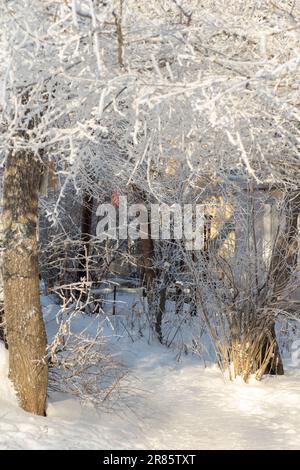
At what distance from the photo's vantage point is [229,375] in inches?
395

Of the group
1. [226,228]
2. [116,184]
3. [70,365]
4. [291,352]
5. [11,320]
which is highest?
[116,184]

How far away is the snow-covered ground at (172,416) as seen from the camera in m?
6.40

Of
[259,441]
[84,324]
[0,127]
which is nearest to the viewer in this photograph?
[0,127]

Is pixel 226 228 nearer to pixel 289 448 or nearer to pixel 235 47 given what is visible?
pixel 289 448

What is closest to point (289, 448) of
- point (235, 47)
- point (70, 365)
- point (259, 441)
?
point (259, 441)

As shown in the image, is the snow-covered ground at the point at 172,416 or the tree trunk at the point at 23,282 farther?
the tree trunk at the point at 23,282

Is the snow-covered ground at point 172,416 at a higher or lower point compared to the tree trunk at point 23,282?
lower

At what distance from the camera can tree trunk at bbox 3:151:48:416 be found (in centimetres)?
682

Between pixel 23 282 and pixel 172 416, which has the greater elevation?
pixel 23 282

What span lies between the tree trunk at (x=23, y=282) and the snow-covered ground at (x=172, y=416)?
20cm

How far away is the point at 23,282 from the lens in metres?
6.86

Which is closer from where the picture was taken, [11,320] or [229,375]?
[11,320]

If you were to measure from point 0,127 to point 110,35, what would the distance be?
6.51 ft

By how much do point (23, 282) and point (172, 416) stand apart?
274 centimetres
